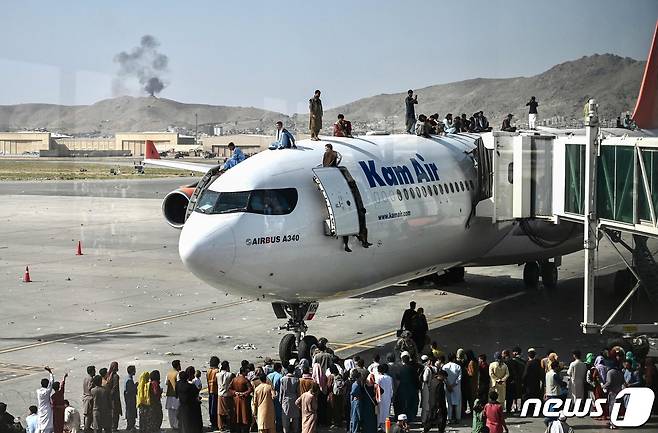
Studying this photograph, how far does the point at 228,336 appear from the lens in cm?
2405

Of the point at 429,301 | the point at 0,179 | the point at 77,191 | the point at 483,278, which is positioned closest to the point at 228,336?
the point at 429,301

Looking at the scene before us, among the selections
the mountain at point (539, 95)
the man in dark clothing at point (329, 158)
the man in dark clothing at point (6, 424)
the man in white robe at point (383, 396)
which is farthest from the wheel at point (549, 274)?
the man in dark clothing at point (6, 424)

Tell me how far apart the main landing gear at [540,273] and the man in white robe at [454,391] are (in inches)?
560

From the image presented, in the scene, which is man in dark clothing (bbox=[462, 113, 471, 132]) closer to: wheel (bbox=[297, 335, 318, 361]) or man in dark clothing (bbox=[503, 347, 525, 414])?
wheel (bbox=[297, 335, 318, 361])

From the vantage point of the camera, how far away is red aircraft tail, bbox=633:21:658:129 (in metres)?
22.8

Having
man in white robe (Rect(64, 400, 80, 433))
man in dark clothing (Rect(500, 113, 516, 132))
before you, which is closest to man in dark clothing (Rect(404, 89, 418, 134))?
man in dark clothing (Rect(500, 113, 516, 132))

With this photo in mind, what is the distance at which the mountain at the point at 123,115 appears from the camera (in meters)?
18.4

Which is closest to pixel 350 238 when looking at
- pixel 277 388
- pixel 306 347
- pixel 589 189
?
pixel 306 347

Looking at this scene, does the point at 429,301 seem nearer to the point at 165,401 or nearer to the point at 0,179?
the point at 165,401

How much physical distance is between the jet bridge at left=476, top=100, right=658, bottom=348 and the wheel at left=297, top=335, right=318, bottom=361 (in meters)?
5.38

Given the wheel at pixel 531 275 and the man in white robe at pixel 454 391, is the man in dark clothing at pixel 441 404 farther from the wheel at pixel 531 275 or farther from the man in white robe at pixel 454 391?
the wheel at pixel 531 275

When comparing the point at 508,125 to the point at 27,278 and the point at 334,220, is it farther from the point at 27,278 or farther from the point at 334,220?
the point at 27,278

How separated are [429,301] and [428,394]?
39.8 feet

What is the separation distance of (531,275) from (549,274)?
1.94ft
